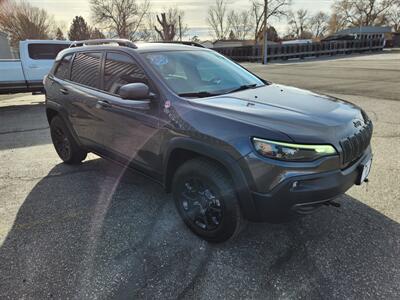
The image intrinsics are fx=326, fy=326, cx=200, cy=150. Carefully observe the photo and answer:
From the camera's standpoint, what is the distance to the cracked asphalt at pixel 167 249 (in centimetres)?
239

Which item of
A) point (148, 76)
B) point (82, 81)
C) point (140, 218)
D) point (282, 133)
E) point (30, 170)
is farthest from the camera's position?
point (30, 170)

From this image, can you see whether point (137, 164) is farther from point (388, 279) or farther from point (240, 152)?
point (388, 279)

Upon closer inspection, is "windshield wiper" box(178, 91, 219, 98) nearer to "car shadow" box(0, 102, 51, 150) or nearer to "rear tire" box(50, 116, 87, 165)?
"rear tire" box(50, 116, 87, 165)

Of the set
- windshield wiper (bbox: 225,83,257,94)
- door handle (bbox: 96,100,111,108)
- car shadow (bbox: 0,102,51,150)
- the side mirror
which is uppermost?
the side mirror

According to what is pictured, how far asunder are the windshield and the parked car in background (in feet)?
27.4

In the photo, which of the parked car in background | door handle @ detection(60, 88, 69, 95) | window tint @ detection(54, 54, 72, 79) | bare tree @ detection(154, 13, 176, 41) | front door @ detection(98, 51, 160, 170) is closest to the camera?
front door @ detection(98, 51, 160, 170)

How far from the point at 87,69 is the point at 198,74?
149cm

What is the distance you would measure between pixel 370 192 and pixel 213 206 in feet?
6.66

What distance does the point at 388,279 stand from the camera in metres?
2.41

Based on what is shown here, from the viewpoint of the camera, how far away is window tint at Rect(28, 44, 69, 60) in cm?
1048

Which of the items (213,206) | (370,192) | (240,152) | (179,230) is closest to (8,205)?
(179,230)

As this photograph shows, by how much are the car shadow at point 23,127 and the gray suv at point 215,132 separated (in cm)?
282

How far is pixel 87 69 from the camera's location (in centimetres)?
400

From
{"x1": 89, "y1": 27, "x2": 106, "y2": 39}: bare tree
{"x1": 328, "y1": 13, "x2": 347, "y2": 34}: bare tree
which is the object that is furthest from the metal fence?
{"x1": 328, "y1": 13, "x2": 347, "y2": 34}: bare tree
